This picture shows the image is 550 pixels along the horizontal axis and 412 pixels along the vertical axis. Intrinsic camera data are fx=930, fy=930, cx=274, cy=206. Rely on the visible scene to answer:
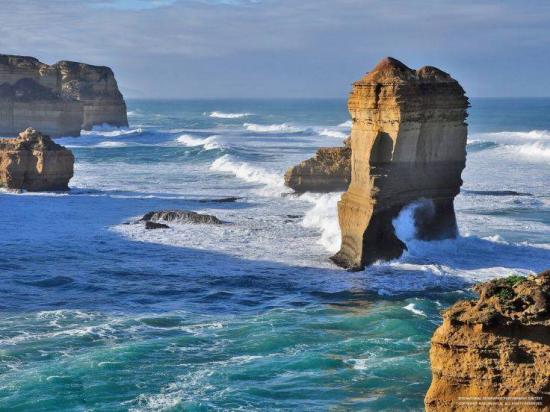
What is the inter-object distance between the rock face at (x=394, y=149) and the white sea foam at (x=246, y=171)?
16.4 metres

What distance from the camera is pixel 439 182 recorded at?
23.6 meters

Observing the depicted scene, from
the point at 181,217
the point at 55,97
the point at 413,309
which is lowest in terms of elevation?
the point at 413,309

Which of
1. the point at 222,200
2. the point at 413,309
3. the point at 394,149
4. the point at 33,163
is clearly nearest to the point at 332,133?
the point at 33,163

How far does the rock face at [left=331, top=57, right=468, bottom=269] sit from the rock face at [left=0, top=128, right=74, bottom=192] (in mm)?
17066

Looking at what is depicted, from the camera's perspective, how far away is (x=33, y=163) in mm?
37312

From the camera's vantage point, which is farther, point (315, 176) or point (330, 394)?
point (315, 176)

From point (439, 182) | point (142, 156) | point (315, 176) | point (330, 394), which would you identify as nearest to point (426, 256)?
point (439, 182)

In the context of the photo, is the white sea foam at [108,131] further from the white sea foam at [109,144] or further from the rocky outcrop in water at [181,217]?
the rocky outcrop in water at [181,217]

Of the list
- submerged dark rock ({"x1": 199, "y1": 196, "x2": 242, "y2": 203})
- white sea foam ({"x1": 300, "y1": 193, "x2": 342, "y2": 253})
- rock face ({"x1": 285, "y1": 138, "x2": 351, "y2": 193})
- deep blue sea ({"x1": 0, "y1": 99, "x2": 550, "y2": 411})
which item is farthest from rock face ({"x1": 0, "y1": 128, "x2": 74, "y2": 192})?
white sea foam ({"x1": 300, "y1": 193, "x2": 342, "y2": 253})

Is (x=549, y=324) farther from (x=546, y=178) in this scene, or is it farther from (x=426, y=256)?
(x=546, y=178)

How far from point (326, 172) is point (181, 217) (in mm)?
7398

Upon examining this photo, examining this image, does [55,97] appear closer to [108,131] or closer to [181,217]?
[108,131]

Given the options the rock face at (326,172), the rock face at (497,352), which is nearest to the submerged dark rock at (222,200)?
the rock face at (326,172)

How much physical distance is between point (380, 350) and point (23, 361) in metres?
5.85
